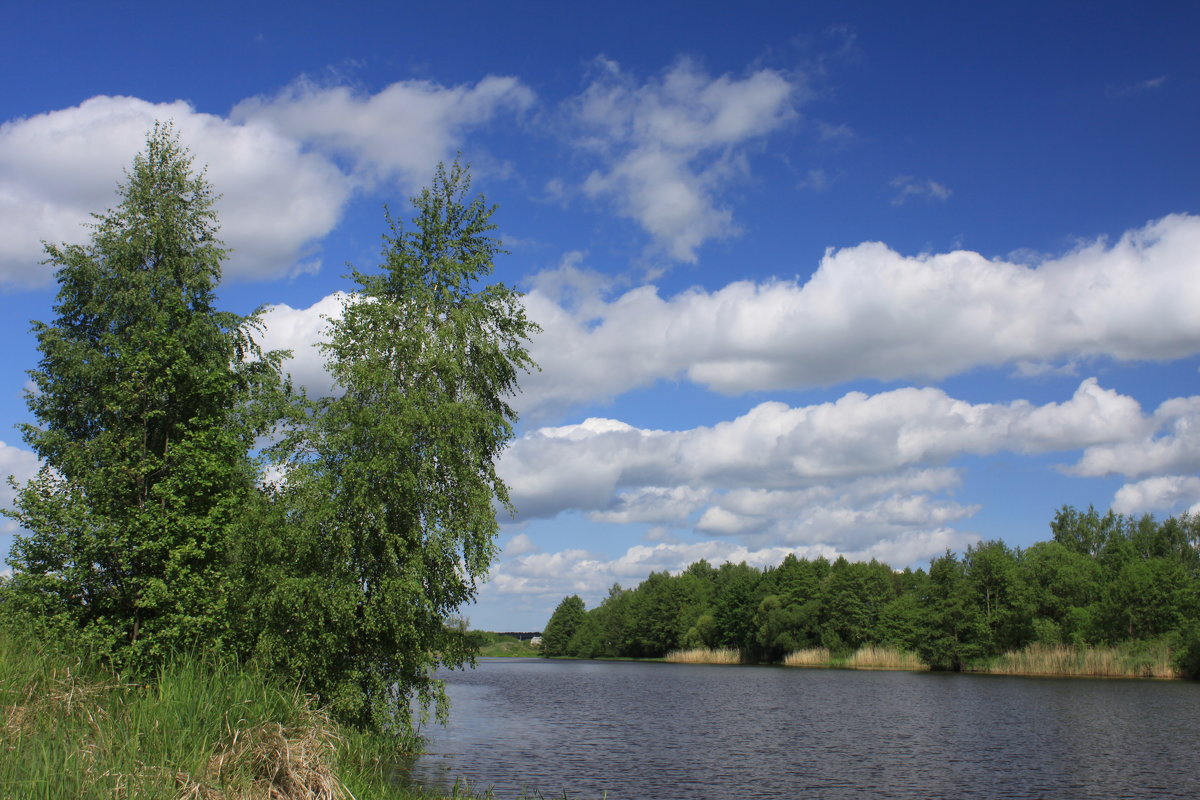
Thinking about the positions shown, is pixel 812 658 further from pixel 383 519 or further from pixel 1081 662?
pixel 383 519

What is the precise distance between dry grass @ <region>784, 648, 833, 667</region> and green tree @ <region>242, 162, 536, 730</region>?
92.2m

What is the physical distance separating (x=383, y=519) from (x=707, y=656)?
118 metres

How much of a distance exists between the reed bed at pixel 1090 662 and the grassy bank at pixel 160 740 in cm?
7652

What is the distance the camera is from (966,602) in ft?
284

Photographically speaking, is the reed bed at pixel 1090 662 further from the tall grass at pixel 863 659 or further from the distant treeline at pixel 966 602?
the tall grass at pixel 863 659

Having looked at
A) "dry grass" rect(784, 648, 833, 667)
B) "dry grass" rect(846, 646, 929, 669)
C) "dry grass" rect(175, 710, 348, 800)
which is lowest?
"dry grass" rect(784, 648, 833, 667)

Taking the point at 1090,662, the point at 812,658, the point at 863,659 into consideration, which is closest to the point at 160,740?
the point at 1090,662

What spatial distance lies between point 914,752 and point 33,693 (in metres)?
31.4

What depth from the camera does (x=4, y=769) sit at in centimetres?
887

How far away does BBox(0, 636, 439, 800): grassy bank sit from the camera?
9.23 meters

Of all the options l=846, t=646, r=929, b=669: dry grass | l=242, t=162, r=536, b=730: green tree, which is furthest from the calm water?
l=846, t=646, r=929, b=669: dry grass

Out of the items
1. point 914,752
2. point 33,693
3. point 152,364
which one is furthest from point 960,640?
point 33,693

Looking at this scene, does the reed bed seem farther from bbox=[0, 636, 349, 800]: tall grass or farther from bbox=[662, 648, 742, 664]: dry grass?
bbox=[0, 636, 349, 800]: tall grass

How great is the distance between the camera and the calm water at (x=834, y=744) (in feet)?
83.8
